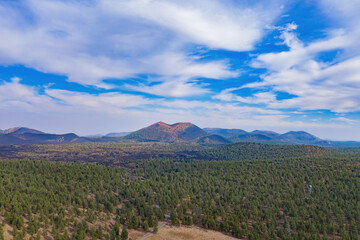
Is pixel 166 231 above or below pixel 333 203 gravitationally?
below

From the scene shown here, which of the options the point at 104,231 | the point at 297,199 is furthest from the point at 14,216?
the point at 297,199

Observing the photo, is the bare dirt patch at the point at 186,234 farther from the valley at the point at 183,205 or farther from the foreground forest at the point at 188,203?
the foreground forest at the point at 188,203

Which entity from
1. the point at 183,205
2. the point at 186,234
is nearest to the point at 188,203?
the point at 183,205

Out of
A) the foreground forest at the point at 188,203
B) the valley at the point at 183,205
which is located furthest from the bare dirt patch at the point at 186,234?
the foreground forest at the point at 188,203

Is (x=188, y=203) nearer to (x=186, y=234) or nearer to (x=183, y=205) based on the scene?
(x=183, y=205)

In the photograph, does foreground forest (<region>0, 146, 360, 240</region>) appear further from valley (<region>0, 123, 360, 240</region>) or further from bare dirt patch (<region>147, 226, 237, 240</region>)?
bare dirt patch (<region>147, 226, 237, 240</region>)

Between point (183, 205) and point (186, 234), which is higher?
point (183, 205)

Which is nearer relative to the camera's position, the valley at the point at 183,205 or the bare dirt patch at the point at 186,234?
the valley at the point at 183,205

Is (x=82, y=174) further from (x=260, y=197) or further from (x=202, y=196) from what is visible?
(x=260, y=197)
